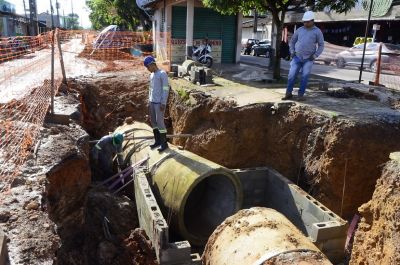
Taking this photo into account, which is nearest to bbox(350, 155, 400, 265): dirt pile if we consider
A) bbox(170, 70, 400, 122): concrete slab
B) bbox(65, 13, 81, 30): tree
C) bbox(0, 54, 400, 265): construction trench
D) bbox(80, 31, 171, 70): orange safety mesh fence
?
bbox(0, 54, 400, 265): construction trench

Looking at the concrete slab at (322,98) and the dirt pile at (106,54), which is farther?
the dirt pile at (106,54)

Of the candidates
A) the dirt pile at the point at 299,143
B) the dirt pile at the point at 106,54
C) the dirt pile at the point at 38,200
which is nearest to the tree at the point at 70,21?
the dirt pile at the point at 106,54

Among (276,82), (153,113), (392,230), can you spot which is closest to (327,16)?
(276,82)

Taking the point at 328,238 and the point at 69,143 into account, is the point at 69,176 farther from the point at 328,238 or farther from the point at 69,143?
the point at 328,238

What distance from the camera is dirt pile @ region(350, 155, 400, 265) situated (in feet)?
14.0

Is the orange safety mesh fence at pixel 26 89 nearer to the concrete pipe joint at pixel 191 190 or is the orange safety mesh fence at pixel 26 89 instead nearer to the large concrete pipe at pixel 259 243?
the concrete pipe joint at pixel 191 190

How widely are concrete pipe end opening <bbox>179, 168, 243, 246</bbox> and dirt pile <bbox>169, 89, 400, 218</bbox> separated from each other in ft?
4.00

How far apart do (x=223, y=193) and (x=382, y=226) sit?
308cm

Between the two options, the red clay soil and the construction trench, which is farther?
the red clay soil

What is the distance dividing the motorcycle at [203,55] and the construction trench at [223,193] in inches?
197

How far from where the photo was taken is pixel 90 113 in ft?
35.9

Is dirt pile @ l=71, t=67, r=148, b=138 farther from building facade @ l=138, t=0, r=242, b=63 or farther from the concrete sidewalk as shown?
building facade @ l=138, t=0, r=242, b=63

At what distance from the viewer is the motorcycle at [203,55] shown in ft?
48.2

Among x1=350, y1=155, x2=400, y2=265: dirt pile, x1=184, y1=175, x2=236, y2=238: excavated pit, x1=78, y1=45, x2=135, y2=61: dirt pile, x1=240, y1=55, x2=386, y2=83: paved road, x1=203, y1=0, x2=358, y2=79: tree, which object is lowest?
x1=184, y1=175, x2=236, y2=238: excavated pit
